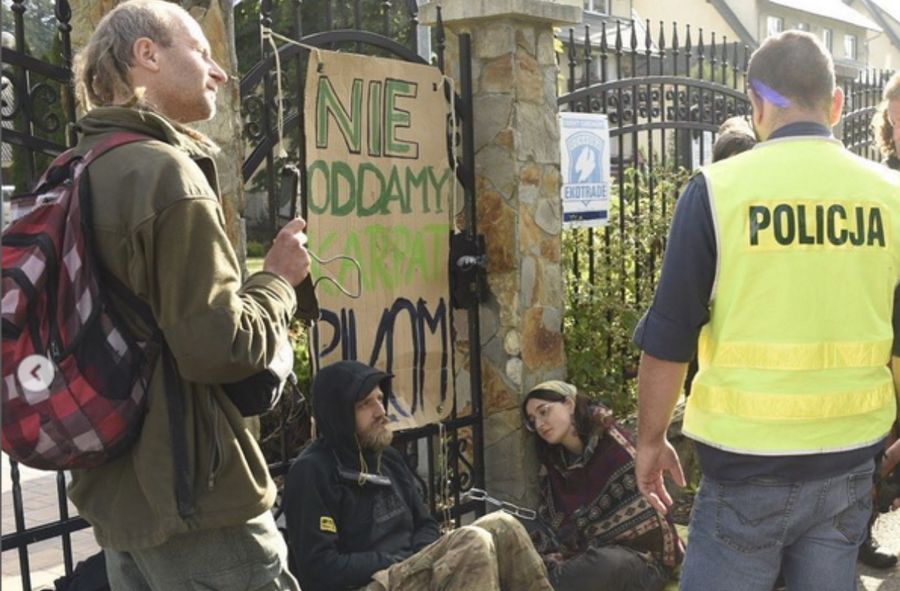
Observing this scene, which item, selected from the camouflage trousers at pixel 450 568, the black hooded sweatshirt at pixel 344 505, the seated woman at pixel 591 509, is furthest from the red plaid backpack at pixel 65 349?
the seated woman at pixel 591 509

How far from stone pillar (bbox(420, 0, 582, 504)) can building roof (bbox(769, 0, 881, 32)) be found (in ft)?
121

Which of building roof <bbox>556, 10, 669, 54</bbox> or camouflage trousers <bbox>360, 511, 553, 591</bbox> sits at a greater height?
building roof <bbox>556, 10, 669, 54</bbox>

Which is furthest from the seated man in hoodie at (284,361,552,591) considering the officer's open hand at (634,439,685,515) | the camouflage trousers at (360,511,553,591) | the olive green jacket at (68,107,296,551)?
the olive green jacket at (68,107,296,551)

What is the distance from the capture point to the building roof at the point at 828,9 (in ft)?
129

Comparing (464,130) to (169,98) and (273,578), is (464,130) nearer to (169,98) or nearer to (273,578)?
(169,98)

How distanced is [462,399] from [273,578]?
2626 mm

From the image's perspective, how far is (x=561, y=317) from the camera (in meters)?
5.04

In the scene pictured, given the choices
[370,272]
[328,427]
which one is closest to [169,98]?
[328,427]

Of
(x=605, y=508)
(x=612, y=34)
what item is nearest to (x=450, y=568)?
(x=605, y=508)

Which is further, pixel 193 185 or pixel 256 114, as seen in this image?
pixel 256 114

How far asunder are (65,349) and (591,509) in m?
2.83

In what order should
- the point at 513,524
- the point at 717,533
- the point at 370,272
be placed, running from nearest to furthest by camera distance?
the point at 717,533 < the point at 513,524 < the point at 370,272

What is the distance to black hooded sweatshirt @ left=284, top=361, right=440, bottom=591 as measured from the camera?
3436 millimetres

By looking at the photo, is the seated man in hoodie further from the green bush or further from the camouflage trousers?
the green bush
